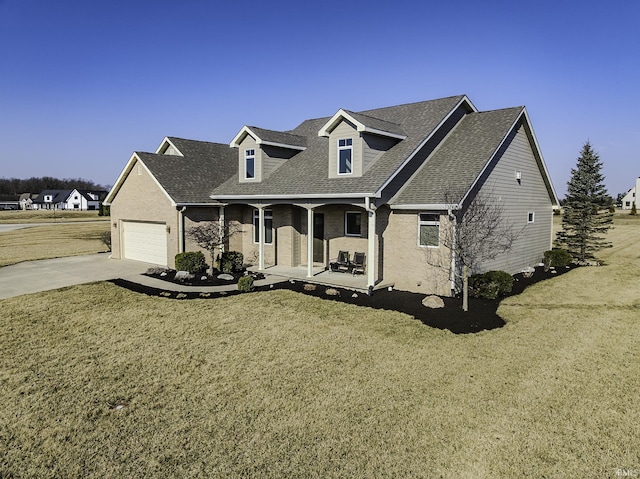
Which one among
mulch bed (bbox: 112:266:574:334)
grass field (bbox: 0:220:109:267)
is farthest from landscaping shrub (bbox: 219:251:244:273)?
grass field (bbox: 0:220:109:267)

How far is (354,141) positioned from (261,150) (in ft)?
19.9

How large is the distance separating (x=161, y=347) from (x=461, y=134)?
16.0 metres

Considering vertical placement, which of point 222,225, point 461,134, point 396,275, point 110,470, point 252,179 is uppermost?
point 461,134

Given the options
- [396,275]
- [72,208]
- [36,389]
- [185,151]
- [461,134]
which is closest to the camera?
[36,389]

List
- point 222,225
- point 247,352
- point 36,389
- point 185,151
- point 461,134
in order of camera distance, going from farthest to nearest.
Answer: point 185,151, point 222,225, point 461,134, point 247,352, point 36,389

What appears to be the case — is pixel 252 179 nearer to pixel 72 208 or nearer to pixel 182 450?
pixel 182 450

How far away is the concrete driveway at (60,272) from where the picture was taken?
17.5 metres

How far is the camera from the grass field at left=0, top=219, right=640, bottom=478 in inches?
248

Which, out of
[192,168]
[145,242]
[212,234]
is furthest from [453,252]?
[145,242]

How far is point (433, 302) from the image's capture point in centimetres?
1445

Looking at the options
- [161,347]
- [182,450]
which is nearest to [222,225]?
[161,347]

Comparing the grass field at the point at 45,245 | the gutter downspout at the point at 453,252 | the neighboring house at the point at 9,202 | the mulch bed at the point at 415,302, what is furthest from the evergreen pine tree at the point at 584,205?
the neighboring house at the point at 9,202

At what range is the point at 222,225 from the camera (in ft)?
71.6

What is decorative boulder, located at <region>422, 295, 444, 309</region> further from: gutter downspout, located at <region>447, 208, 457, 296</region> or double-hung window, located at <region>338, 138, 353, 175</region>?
double-hung window, located at <region>338, 138, 353, 175</region>
